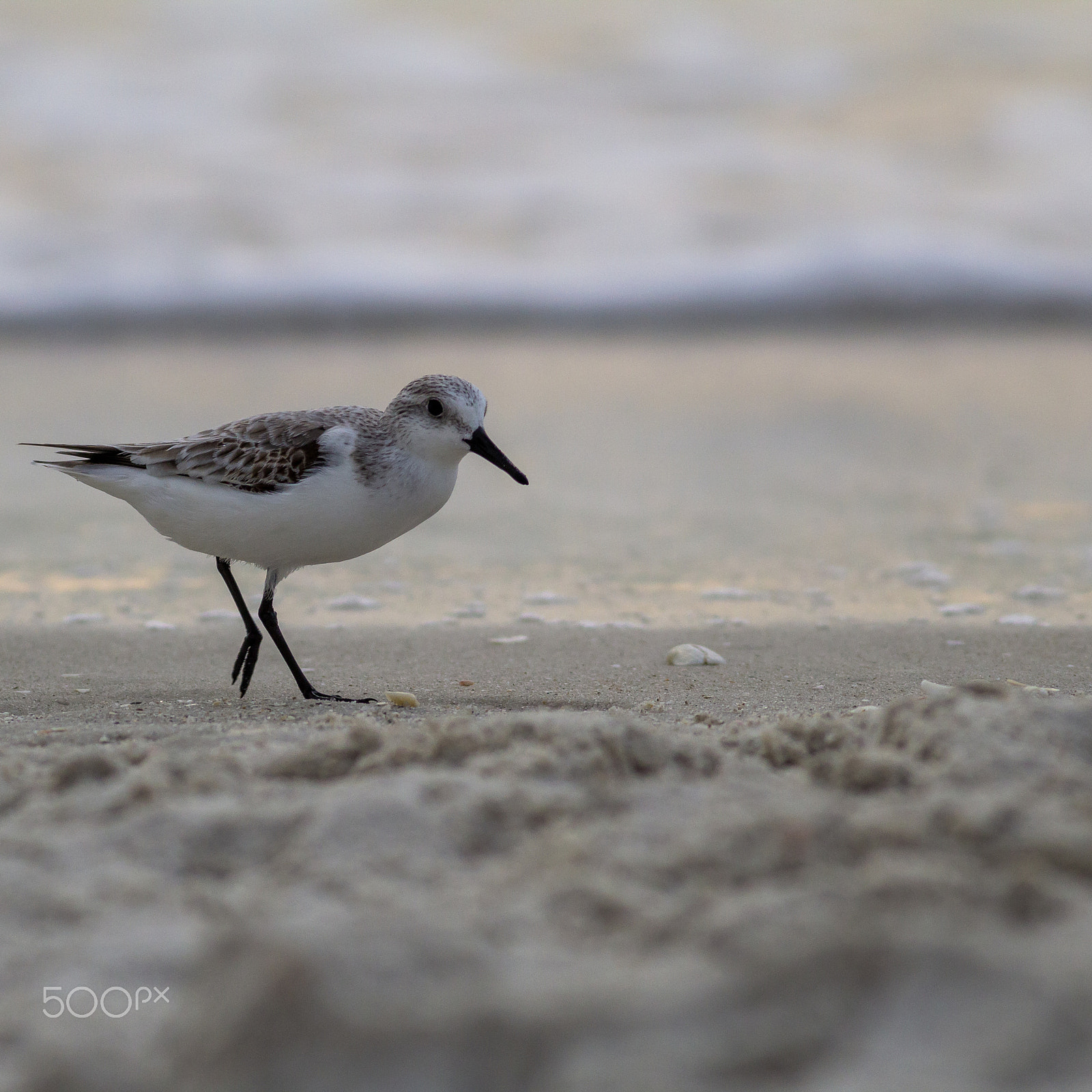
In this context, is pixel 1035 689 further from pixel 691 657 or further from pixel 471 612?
pixel 471 612

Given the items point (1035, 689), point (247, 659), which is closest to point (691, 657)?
point (1035, 689)

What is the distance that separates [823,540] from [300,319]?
11.1 metres

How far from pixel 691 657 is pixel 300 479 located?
1.40 metres

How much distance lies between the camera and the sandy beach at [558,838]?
4.03 ft

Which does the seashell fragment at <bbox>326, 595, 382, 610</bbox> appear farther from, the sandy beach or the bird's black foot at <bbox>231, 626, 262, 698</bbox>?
the bird's black foot at <bbox>231, 626, 262, 698</bbox>

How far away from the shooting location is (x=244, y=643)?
3.94m

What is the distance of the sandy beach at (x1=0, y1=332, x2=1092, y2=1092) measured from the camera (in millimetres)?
1229

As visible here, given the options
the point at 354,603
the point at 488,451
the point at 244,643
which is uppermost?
the point at 488,451

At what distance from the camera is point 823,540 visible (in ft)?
19.7

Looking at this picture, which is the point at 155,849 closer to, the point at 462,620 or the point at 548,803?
the point at 548,803

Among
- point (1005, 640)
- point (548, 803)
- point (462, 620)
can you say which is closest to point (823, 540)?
point (1005, 640)

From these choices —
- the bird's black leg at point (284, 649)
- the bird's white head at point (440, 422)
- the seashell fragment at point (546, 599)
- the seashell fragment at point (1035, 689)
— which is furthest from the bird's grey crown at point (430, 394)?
the seashell fragment at point (1035, 689)

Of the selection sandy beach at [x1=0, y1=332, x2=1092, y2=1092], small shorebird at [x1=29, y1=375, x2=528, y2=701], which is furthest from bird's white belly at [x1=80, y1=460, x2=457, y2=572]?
sandy beach at [x1=0, y1=332, x2=1092, y2=1092]

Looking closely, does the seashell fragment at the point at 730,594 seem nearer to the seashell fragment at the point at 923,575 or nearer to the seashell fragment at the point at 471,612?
the seashell fragment at the point at 923,575
